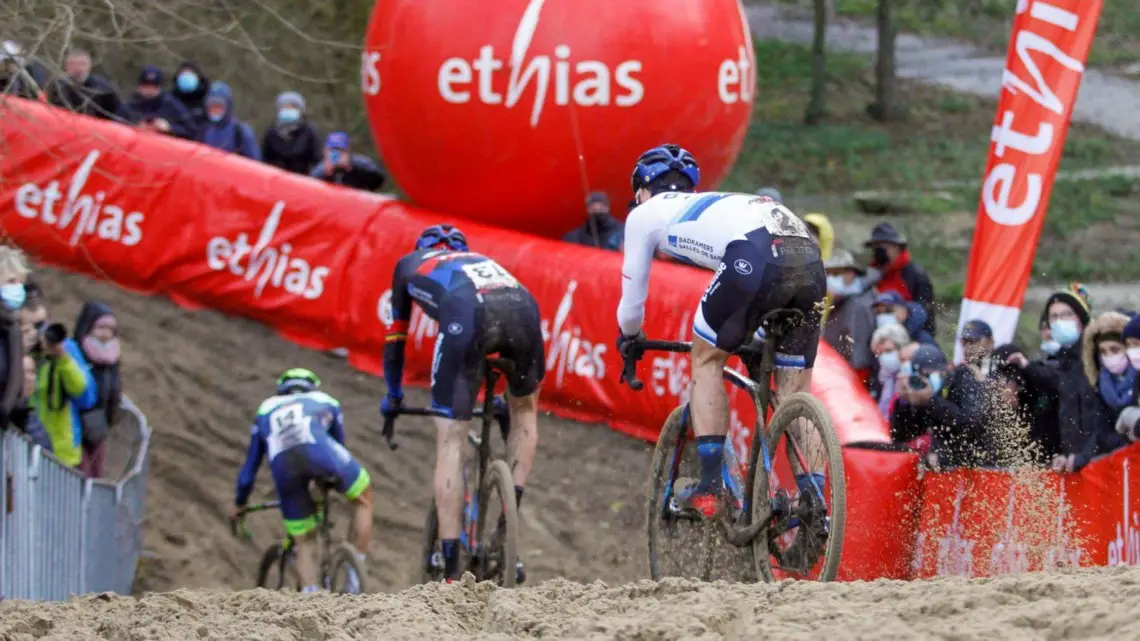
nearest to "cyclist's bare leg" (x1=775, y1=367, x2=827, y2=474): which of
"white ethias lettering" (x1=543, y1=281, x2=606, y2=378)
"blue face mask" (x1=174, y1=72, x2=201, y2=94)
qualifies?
"white ethias lettering" (x1=543, y1=281, x2=606, y2=378)

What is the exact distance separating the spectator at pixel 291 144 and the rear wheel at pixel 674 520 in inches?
347

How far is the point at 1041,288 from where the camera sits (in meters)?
18.2

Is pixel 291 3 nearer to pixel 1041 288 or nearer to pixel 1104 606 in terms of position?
pixel 1041 288

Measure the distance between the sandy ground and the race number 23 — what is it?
299cm

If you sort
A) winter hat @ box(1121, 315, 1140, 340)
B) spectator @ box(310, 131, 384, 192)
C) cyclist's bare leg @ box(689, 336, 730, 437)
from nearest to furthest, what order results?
cyclist's bare leg @ box(689, 336, 730, 437) → winter hat @ box(1121, 315, 1140, 340) → spectator @ box(310, 131, 384, 192)

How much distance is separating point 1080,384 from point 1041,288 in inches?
379

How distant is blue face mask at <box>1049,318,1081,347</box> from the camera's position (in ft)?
31.6

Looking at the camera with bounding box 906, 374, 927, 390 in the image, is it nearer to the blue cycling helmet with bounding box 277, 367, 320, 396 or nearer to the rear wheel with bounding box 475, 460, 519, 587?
the rear wheel with bounding box 475, 460, 519, 587

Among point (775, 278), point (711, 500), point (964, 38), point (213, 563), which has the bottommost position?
point (213, 563)

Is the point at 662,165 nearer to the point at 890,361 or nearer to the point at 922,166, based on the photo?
the point at 890,361

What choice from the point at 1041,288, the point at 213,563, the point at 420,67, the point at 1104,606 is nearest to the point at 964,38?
the point at 1041,288

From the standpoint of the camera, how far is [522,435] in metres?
10.0

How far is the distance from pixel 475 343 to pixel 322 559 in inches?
77.0

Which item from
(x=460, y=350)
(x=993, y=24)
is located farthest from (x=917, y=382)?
(x=993, y=24)
